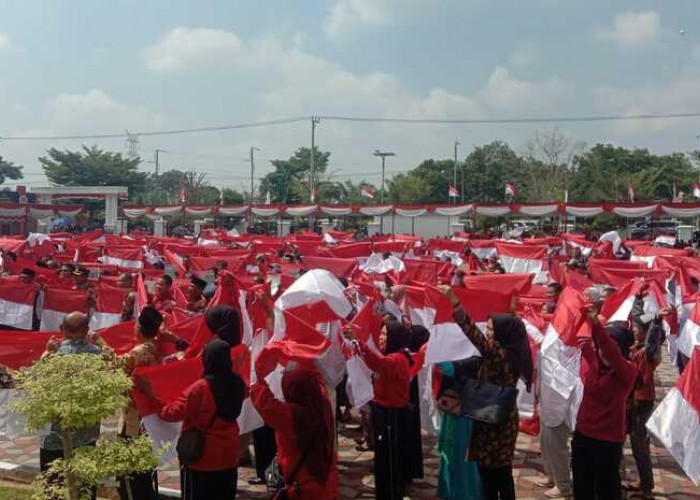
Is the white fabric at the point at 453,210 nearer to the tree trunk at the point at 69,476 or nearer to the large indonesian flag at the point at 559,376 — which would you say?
the large indonesian flag at the point at 559,376

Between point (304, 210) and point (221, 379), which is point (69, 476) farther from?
point (304, 210)

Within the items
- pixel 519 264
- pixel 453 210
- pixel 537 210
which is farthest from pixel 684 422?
pixel 453 210

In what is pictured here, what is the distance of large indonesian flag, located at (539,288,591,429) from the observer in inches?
233

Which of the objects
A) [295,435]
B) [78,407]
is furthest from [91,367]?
[295,435]

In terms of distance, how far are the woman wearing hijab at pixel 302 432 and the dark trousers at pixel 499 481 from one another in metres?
1.36

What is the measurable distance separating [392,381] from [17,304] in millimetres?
7203

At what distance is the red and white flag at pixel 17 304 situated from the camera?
34.6 ft

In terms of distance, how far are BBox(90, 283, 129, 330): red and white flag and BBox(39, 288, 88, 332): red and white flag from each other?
197 millimetres

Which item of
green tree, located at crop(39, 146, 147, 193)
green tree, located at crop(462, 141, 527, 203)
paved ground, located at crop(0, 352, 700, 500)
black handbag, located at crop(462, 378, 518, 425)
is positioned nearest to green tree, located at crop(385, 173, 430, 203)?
green tree, located at crop(462, 141, 527, 203)

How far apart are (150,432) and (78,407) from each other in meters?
1.60

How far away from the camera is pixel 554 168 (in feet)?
200

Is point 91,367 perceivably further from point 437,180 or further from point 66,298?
point 437,180

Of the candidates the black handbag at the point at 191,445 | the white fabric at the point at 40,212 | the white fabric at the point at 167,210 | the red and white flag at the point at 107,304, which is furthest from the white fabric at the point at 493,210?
the black handbag at the point at 191,445

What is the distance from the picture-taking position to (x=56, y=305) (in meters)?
10.4
